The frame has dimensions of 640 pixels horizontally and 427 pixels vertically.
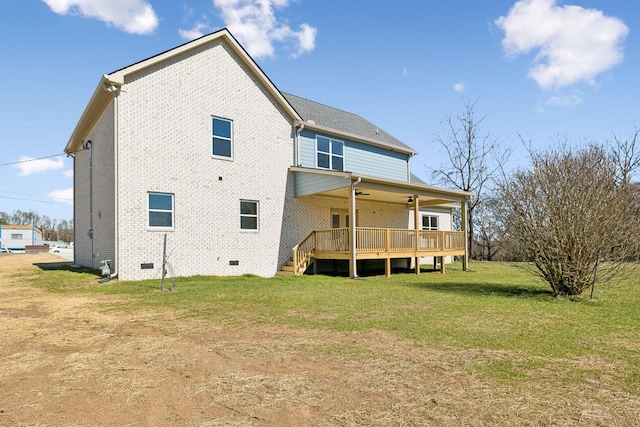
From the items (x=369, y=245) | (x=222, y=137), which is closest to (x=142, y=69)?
(x=222, y=137)

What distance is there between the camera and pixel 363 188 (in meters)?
15.2

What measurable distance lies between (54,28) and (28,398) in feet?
49.5

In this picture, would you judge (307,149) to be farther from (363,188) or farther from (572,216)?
(572,216)

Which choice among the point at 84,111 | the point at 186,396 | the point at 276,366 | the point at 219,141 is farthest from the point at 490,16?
the point at 84,111

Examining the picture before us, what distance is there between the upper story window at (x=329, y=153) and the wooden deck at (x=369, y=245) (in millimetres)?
3382

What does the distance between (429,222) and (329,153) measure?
8.71m

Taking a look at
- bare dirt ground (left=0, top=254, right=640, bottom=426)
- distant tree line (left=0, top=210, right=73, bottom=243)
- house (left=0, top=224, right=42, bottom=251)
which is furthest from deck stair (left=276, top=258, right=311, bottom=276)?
distant tree line (left=0, top=210, right=73, bottom=243)

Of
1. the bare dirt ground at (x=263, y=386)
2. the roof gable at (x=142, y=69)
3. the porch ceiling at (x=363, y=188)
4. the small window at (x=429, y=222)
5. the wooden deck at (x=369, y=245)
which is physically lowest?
the bare dirt ground at (x=263, y=386)

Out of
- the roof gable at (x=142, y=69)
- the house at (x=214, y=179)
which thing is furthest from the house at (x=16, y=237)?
the roof gable at (x=142, y=69)

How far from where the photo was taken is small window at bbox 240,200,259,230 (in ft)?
50.2

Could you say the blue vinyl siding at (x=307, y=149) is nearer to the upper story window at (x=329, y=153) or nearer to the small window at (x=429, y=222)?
the upper story window at (x=329, y=153)

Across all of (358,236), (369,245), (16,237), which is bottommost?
(16,237)

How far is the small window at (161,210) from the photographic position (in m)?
13.1

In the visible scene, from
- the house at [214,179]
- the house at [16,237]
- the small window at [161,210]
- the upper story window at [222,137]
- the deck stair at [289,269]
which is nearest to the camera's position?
the house at [214,179]
